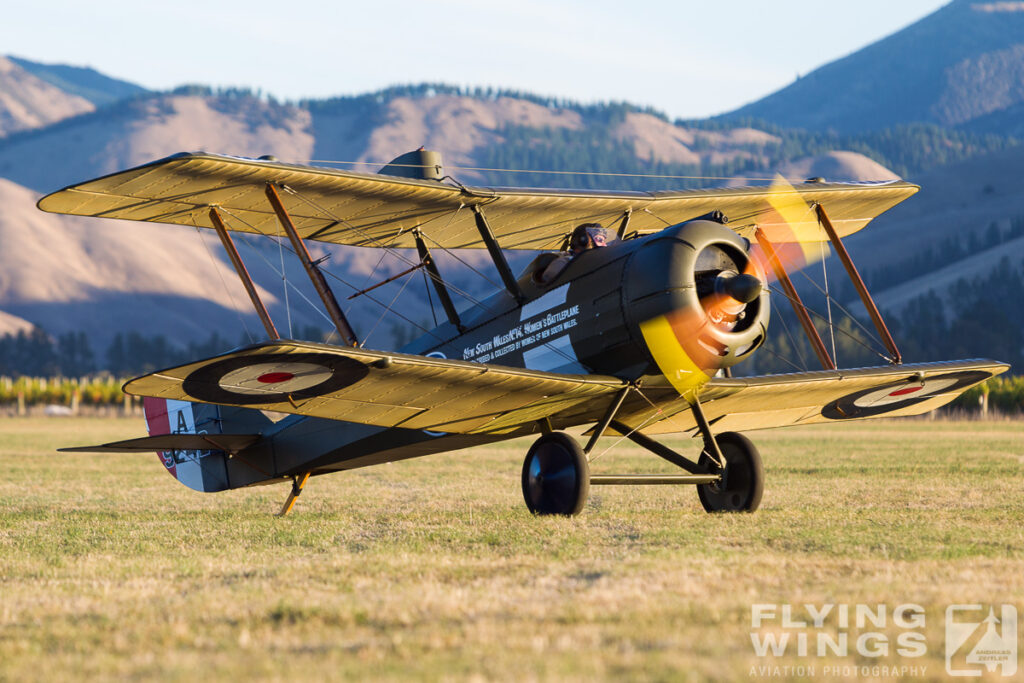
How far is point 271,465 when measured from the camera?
41.2 ft

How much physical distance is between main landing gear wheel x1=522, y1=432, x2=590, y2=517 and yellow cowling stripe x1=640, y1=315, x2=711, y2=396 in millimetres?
1065

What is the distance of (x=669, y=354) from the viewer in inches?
372

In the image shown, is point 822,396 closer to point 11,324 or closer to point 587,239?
point 587,239

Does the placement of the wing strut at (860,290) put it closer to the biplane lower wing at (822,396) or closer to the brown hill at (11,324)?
the biplane lower wing at (822,396)

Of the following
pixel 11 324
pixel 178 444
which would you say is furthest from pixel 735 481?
pixel 11 324

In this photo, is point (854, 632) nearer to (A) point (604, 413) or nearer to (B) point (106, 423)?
(A) point (604, 413)

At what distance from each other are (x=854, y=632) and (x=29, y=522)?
875 cm

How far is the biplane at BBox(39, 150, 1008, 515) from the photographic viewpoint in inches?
362

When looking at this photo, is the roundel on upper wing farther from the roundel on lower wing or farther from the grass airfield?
the roundel on lower wing

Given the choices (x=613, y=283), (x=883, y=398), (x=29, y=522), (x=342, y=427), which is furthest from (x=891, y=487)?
(x=29, y=522)

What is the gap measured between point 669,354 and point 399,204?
365 cm

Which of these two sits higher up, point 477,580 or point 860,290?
point 860,290

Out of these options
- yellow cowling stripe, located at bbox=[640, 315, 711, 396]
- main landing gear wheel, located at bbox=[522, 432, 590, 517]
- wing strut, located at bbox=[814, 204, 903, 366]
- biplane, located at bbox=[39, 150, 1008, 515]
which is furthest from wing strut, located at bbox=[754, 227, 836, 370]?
main landing gear wheel, located at bbox=[522, 432, 590, 517]

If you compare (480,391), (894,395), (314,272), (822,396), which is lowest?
(894,395)
